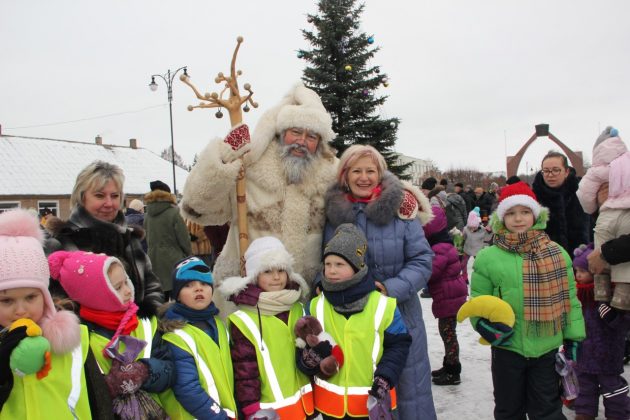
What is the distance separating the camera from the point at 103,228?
256 cm

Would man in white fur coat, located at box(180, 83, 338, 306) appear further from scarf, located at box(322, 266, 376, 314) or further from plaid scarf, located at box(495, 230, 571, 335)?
plaid scarf, located at box(495, 230, 571, 335)

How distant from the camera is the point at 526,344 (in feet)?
9.32

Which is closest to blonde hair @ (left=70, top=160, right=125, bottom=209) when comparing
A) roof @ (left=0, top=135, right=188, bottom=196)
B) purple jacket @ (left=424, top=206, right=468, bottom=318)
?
purple jacket @ (left=424, top=206, right=468, bottom=318)

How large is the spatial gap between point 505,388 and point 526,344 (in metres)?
0.34

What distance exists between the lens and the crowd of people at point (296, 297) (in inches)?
73.8

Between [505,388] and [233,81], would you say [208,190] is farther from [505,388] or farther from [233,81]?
[505,388]

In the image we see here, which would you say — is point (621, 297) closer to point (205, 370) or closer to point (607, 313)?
point (607, 313)

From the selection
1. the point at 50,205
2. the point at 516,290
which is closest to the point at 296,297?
the point at 516,290

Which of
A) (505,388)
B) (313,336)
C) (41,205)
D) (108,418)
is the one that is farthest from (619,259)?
(41,205)

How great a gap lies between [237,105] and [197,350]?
1713 millimetres

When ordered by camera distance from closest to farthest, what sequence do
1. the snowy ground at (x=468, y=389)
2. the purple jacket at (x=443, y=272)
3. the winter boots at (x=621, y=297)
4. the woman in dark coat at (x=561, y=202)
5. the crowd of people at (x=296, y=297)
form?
the crowd of people at (x=296, y=297) → the winter boots at (x=621, y=297) → the snowy ground at (x=468, y=389) → the woman in dark coat at (x=561, y=202) → the purple jacket at (x=443, y=272)

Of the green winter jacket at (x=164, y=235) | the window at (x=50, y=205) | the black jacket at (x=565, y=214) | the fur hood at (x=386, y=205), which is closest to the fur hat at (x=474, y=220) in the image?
the black jacket at (x=565, y=214)

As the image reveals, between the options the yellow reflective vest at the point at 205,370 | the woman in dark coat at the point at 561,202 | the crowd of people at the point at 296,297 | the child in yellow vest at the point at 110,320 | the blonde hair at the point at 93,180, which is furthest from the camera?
the woman in dark coat at the point at 561,202

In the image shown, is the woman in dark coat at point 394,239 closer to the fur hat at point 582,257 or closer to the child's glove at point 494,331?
the child's glove at point 494,331
